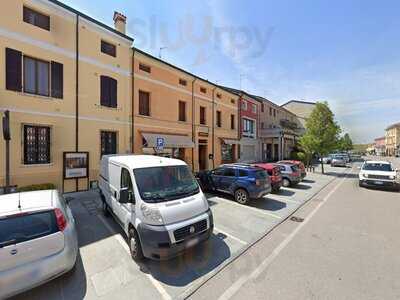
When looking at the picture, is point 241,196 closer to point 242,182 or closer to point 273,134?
point 242,182

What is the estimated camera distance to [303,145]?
22.8 meters

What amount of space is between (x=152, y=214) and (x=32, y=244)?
190cm

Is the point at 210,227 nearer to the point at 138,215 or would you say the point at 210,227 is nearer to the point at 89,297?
the point at 138,215

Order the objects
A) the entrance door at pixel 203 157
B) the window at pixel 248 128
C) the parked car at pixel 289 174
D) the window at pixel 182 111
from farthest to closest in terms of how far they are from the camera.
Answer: the window at pixel 248 128 → the entrance door at pixel 203 157 → the window at pixel 182 111 → the parked car at pixel 289 174

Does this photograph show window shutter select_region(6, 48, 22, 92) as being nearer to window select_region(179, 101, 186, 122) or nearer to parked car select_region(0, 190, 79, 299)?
parked car select_region(0, 190, 79, 299)

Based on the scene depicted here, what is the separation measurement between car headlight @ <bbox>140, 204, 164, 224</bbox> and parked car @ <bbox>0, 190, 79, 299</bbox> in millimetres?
1303

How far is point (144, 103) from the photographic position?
567 inches

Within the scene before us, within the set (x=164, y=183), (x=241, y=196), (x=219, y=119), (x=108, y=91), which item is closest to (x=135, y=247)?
(x=164, y=183)

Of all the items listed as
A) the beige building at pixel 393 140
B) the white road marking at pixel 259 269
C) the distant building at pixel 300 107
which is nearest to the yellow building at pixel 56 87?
the white road marking at pixel 259 269

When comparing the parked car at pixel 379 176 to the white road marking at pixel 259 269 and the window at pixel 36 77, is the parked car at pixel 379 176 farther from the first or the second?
the window at pixel 36 77

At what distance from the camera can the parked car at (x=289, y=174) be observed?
1320 centimetres

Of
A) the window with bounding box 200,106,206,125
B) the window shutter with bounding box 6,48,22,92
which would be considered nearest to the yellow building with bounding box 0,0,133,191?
the window shutter with bounding box 6,48,22,92

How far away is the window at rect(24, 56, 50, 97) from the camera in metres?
9.39

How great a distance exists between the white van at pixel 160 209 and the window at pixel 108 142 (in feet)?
22.3
